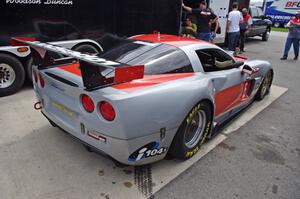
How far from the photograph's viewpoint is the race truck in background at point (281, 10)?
24234 mm

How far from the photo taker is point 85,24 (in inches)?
206

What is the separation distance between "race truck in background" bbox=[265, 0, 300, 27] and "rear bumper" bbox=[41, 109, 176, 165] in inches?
1051

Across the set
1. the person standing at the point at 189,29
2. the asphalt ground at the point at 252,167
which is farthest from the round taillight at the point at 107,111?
the person standing at the point at 189,29

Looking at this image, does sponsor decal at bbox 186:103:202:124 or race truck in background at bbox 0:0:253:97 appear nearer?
sponsor decal at bbox 186:103:202:124

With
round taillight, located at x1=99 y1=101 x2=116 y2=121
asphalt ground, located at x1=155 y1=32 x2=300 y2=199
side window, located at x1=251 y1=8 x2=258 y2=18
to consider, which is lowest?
asphalt ground, located at x1=155 y1=32 x2=300 y2=199

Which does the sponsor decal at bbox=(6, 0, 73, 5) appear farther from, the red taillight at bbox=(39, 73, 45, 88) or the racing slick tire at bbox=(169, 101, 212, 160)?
the racing slick tire at bbox=(169, 101, 212, 160)

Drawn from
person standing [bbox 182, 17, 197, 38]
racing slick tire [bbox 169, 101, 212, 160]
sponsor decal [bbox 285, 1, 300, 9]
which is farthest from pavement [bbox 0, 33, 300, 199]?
sponsor decal [bbox 285, 1, 300, 9]

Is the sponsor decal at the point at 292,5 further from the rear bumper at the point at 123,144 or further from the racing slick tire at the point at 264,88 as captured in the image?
the rear bumper at the point at 123,144

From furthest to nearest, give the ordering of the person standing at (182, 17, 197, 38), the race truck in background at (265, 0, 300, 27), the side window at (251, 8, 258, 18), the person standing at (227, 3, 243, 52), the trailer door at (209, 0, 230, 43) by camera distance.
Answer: the race truck in background at (265, 0, 300, 27) → the side window at (251, 8, 258, 18) → the trailer door at (209, 0, 230, 43) → the person standing at (227, 3, 243, 52) → the person standing at (182, 17, 197, 38)

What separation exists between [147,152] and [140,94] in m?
0.56

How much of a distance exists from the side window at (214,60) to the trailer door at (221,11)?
622cm

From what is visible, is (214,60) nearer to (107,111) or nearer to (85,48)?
(107,111)

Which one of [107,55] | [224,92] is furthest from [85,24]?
[224,92]

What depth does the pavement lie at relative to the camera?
2391 millimetres
